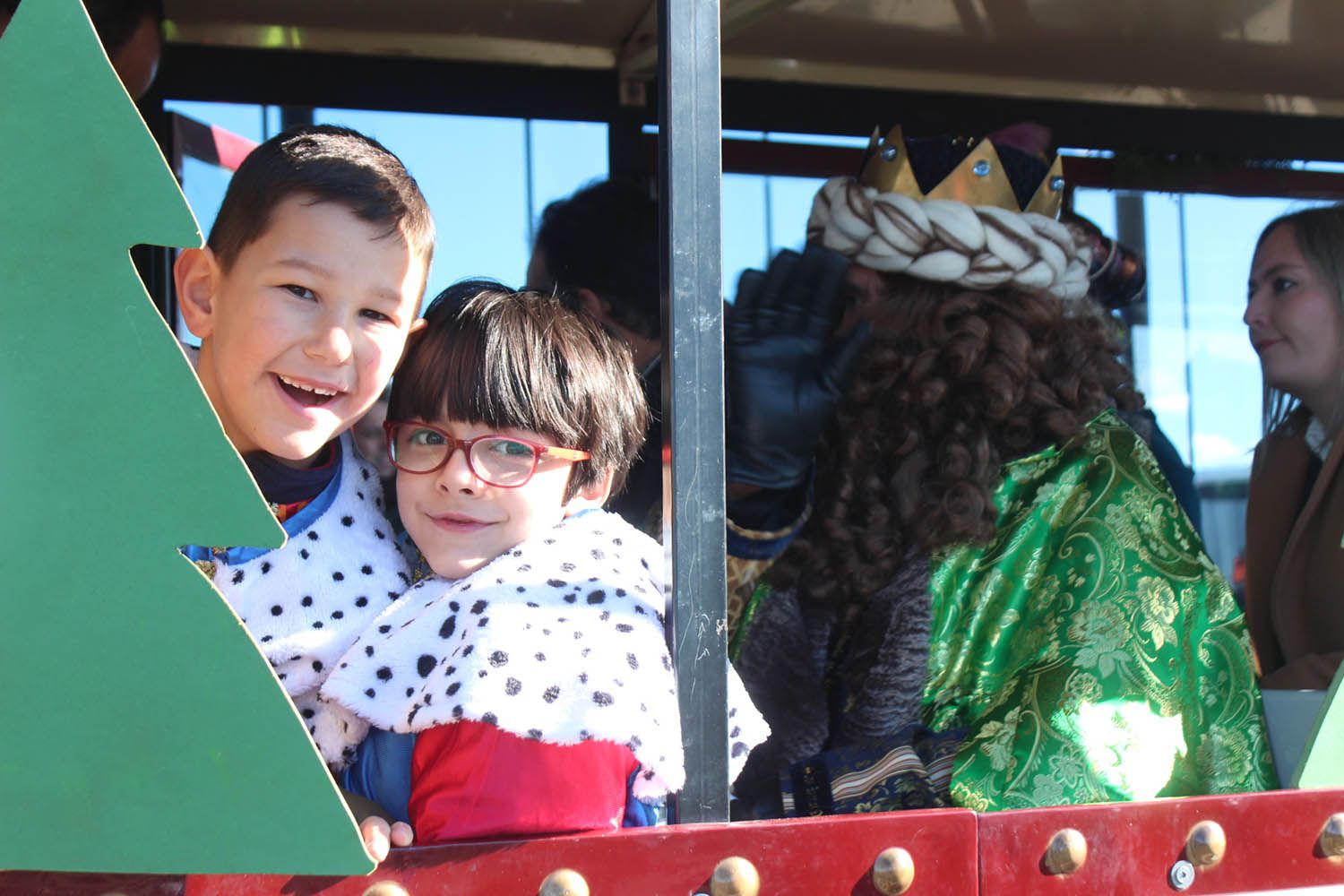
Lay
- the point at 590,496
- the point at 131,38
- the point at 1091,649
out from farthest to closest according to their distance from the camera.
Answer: the point at 131,38 < the point at 1091,649 < the point at 590,496

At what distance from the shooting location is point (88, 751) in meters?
0.92

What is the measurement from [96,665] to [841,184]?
1.42 m

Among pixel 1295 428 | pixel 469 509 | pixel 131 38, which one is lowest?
pixel 469 509

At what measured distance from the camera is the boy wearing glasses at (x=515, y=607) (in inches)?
43.5

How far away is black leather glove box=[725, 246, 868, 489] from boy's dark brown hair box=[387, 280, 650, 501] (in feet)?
1.44

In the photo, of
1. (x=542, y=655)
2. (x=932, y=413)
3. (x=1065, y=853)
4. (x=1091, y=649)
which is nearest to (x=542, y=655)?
(x=542, y=655)

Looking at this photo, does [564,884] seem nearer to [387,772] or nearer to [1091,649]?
[387,772]

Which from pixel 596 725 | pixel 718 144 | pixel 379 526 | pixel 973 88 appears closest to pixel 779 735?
pixel 379 526

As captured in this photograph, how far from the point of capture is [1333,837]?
1.34m

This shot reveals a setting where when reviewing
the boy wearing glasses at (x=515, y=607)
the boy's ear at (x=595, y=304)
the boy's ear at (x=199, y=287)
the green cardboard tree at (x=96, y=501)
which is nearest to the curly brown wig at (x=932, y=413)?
the boy's ear at (x=595, y=304)

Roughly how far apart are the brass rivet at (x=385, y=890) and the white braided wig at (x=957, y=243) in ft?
4.05

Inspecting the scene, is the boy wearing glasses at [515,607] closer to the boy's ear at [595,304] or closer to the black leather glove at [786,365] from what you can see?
the black leather glove at [786,365]

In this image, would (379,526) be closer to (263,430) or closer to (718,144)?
(263,430)

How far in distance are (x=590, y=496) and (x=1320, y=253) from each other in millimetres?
1635
